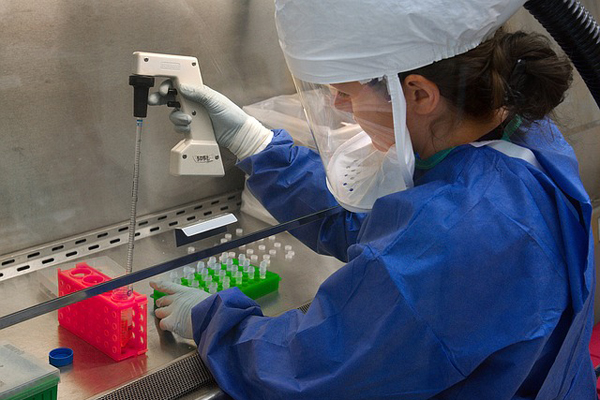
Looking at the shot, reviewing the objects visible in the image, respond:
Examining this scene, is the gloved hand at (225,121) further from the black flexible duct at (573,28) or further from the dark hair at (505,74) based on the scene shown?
the black flexible duct at (573,28)

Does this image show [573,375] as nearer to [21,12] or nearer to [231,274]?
[231,274]

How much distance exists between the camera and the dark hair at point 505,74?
116cm

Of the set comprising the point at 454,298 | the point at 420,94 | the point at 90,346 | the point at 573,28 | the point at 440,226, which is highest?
the point at 573,28

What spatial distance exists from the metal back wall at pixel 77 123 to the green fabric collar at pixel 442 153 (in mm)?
427

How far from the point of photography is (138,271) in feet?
3.91

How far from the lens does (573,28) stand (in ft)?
4.27

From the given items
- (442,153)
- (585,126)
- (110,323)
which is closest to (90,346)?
(110,323)

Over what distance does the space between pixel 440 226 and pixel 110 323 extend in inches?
28.0

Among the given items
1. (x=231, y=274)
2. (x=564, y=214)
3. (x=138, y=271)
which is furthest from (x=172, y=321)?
(x=564, y=214)

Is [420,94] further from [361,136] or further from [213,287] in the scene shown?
[213,287]

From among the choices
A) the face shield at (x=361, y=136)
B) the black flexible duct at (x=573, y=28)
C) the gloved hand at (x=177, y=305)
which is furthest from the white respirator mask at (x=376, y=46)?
the gloved hand at (x=177, y=305)

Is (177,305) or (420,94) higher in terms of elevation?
(420,94)

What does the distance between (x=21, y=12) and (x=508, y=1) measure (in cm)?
98

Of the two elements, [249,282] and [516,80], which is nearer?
[516,80]
